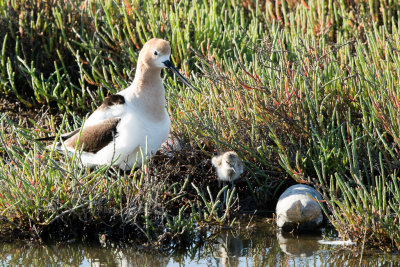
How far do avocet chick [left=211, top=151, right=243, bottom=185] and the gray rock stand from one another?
1.13ft

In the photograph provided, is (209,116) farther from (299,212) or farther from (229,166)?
(299,212)

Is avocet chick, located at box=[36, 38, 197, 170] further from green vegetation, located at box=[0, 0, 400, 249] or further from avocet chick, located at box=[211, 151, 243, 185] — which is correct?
avocet chick, located at box=[211, 151, 243, 185]

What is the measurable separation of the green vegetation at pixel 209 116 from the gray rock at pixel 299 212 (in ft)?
0.47

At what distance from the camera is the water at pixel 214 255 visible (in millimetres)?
3699

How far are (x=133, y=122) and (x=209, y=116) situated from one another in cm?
60

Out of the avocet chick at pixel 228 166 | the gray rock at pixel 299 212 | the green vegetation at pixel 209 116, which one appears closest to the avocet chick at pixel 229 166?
the avocet chick at pixel 228 166

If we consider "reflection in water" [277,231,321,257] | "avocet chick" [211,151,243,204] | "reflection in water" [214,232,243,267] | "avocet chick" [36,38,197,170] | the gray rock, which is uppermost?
"avocet chick" [36,38,197,170]

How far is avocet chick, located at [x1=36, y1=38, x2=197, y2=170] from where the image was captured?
4.33 meters

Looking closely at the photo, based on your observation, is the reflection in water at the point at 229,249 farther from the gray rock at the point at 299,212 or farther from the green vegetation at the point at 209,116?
the gray rock at the point at 299,212

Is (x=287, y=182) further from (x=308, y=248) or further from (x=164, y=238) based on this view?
(x=164, y=238)

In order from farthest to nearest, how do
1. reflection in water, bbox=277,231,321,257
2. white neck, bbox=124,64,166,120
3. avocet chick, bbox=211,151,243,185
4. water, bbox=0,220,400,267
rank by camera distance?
1. white neck, bbox=124,64,166,120
2. avocet chick, bbox=211,151,243,185
3. reflection in water, bbox=277,231,321,257
4. water, bbox=0,220,400,267

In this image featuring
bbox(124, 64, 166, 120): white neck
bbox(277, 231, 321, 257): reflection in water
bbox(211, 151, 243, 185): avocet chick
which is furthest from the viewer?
bbox(124, 64, 166, 120): white neck

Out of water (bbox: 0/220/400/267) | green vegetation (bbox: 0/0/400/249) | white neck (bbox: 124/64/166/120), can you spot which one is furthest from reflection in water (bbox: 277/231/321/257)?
white neck (bbox: 124/64/166/120)

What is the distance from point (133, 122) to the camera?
14.2 feet
